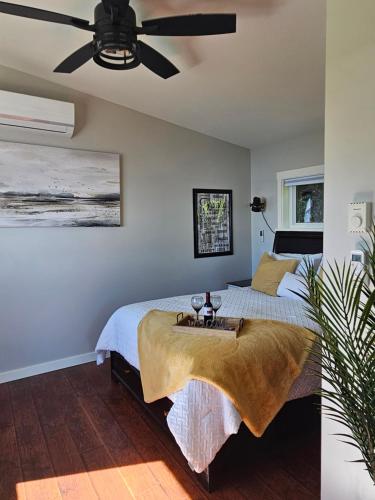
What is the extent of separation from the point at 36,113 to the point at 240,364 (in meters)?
2.65

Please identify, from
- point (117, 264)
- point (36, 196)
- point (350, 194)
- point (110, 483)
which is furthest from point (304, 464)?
point (36, 196)

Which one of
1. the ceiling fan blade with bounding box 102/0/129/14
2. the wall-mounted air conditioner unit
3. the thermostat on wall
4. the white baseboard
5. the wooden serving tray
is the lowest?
the white baseboard

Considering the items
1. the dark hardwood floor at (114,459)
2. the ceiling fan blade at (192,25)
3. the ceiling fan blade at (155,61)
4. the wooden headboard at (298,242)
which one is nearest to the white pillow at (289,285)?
the wooden headboard at (298,242)

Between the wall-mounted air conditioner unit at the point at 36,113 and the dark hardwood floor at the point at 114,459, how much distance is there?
7.71 feet

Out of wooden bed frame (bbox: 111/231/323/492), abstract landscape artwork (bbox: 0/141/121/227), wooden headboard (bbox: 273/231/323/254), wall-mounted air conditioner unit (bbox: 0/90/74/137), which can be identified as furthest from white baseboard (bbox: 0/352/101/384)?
wooden headboard (bbox: 273/231/323/254)

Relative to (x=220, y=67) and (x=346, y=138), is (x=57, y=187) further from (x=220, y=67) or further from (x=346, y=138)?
(x=346, y=138)

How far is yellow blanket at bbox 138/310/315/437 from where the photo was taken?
1.88 m

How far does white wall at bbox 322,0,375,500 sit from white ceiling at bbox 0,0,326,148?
79cm

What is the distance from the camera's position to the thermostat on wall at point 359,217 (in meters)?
1.31

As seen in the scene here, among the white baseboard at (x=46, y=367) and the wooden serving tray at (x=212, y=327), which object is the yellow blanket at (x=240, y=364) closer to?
the wooden serving tray at (x=212, y=327)

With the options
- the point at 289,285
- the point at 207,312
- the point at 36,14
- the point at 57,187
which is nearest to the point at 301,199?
the point at 289,285

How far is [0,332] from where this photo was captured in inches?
127

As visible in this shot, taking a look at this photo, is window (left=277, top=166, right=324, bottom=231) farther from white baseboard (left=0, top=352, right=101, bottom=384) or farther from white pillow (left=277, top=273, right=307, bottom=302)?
white baseboard (left=0, top=352, right=101, bottom=384)

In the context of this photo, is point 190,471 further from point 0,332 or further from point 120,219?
point 120,219
